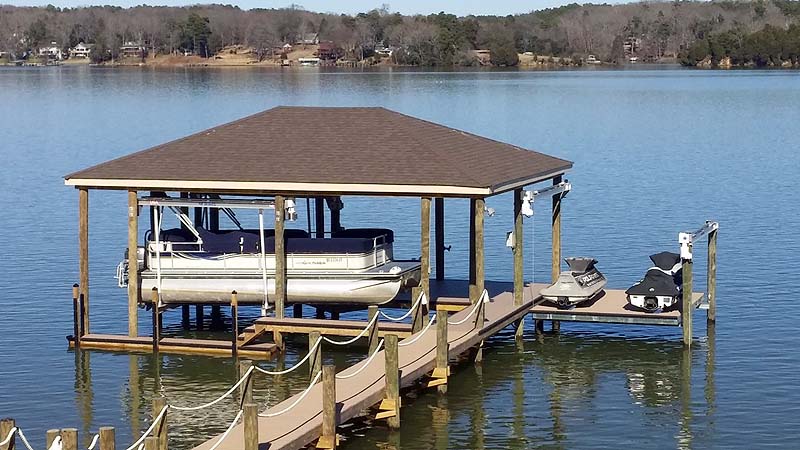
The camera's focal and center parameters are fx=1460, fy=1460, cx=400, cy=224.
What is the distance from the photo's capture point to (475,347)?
1167 inches

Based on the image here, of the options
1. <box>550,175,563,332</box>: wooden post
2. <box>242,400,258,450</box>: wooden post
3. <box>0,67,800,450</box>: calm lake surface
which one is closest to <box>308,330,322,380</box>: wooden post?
<box>0,67,800,450</box>: calm lake surface

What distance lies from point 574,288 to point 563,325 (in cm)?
244

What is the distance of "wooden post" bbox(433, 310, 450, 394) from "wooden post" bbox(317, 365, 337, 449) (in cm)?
444

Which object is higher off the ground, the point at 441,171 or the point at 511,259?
the point at 441,171

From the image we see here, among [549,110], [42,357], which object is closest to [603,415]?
[42,357]

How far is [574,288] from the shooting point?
103ft

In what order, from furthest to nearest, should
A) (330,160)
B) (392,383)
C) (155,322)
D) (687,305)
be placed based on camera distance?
(687,305), (330,160), (155,322), (392,383)

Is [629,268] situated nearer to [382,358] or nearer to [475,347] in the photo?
[475,347]

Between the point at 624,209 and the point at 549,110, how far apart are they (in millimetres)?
60486

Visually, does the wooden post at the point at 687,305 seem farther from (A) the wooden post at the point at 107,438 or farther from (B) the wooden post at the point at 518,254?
(A) the wooden post at the point at 107,438

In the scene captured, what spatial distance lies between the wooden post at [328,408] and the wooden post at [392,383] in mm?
1931

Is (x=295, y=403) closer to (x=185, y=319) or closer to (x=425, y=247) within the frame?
(x=425, y=247)

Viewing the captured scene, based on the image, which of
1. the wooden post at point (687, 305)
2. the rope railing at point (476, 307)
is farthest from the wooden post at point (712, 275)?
the rope railing at point (476, 307)

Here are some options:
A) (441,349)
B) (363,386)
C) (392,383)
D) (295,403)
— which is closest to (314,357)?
(363,386)
